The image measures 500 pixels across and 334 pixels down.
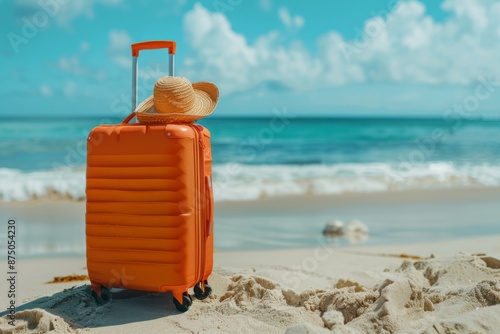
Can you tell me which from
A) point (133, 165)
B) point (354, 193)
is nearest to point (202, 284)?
point (133, 165)

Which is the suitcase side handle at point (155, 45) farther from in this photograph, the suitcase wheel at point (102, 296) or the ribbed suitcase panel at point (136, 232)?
the suitcase wheel at point (102, 296)

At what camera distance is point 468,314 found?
3039 millimetres

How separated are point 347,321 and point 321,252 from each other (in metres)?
2.63

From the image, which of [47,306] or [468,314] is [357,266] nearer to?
[468,314]

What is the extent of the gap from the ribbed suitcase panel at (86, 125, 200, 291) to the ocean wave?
20.9 ft

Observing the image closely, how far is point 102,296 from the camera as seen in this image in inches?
153

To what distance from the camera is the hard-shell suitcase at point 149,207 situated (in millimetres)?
3553

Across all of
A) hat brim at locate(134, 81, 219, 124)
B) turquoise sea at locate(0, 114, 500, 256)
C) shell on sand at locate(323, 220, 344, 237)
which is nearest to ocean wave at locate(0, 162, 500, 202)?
turquoise sea at locate(0, 114, 500, 256)

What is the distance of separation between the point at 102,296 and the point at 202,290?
0.66 meters

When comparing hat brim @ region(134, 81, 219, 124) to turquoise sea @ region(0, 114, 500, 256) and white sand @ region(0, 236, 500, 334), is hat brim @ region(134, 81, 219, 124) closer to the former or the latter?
white sand @ region(0, 236, 500, 334)

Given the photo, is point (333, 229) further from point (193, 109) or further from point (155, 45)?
point (155, 45)

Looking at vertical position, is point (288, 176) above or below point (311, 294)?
above

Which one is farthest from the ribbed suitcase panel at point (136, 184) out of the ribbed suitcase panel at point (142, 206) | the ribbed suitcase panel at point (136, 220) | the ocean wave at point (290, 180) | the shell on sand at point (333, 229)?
the ocean wave at point (290, 180)

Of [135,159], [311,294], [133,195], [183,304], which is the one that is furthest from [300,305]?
[135,159]
